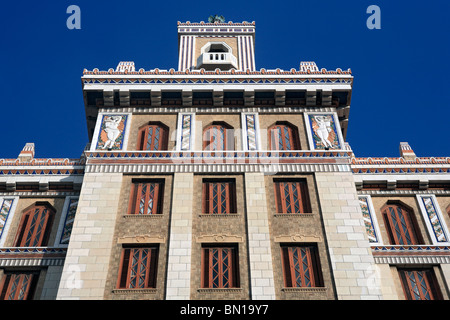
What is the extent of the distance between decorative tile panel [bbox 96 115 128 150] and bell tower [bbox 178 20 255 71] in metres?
7.24

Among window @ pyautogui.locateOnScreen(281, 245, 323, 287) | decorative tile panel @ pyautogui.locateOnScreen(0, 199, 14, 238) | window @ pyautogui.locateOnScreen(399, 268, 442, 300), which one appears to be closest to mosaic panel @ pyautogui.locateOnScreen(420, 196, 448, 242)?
window @ pyautogui.locateOnScreen(399, 268, 442, 300)

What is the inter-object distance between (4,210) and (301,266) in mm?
12257

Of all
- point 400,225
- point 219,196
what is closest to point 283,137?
point 219,196

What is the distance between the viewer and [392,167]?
22812 mm

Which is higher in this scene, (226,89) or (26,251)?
(226,89)

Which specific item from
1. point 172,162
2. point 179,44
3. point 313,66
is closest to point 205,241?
point 172,162

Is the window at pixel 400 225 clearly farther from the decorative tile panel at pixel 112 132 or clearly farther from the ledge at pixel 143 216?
the decorative tile panel at pixel 112 132

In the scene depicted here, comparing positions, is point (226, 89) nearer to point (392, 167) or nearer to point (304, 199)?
point (304, 199)

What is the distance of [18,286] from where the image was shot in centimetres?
1934

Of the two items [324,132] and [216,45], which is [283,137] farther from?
[216,45]

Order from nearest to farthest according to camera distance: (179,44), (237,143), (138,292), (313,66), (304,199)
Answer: (138,292) < (304,199) < (237,143) < (313,66) < (179,44)

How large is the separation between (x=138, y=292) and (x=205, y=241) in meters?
2.98

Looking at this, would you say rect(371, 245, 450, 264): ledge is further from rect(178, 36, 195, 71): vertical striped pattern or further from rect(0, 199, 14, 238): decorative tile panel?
rect(178, 36, 195, 71): vertical striped pattern

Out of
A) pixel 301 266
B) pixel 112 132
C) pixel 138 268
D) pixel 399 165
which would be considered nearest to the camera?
pixel 138 268
